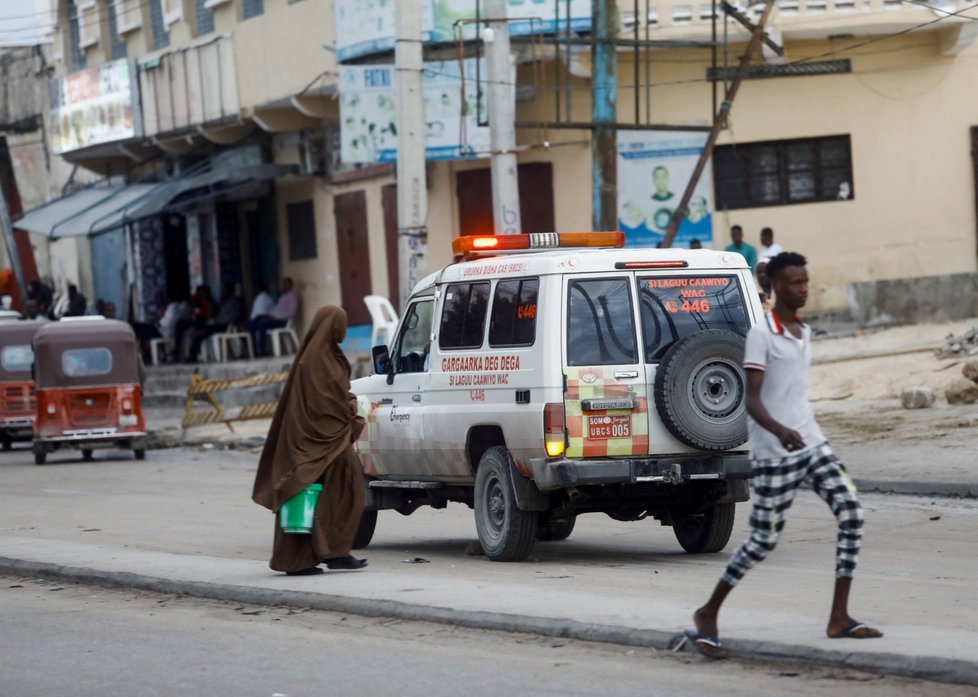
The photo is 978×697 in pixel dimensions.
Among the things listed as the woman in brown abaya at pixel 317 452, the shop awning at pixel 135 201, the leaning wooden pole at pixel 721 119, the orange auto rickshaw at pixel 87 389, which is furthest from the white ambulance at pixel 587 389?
the shop awning at pixel 135 201

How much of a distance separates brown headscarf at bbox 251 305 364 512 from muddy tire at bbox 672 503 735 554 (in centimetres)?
264

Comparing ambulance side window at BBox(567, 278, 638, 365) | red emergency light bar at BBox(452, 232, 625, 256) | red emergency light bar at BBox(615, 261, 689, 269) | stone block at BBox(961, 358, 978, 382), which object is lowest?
stone block at BBox(961, 358, 978, 382)

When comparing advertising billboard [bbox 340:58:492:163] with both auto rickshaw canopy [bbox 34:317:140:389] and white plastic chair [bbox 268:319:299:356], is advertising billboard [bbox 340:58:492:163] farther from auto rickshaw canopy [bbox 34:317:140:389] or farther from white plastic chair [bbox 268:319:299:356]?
white plastic chair [bbox 268:319:299:356]

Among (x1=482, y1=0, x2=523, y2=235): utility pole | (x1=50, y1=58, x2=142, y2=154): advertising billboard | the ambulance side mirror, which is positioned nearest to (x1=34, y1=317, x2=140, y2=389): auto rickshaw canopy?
(x1=482, y1=0, x2=523, y2=235): utility pole

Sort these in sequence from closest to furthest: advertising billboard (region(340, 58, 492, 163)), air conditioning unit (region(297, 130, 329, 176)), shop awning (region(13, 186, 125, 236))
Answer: advertising billboard (region(340, 58, 492, 163)) < air conditioning unit (region(297, 130, 329, 176)) < shop awning (region(13, 186, 125, 236))

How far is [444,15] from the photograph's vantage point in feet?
86.0

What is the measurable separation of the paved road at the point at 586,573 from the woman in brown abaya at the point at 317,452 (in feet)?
0.87

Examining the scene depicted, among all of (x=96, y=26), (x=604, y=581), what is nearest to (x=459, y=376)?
(x=604, y=581)

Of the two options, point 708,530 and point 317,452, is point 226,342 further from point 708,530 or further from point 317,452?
point 317,452

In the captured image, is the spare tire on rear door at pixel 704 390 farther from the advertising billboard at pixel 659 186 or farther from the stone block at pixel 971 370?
the advertising billboard at pixel 659 186

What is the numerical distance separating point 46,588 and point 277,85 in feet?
66.6

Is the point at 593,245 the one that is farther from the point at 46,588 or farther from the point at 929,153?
the point at 929,153

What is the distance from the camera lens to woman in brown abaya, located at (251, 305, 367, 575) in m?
11.1

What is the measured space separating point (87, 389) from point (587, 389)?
15.3 m
